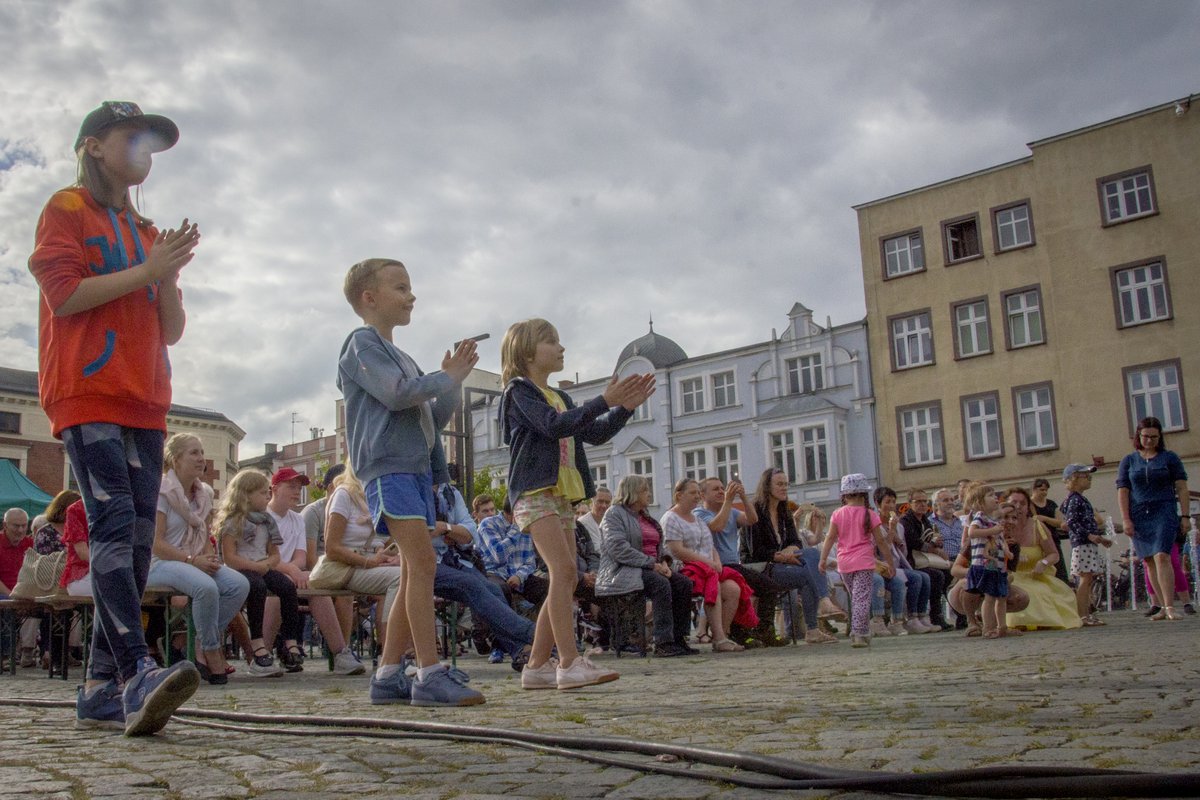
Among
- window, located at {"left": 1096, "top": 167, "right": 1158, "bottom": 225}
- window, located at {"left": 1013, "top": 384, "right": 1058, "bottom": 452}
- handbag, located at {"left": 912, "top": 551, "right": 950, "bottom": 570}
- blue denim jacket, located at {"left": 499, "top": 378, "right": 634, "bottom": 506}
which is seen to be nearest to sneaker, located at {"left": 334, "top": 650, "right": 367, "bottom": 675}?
blue denim jacket, located at {"left": 499, "top": 378, "right": 634, "bottom": 506}

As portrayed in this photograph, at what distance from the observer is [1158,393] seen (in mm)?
34250

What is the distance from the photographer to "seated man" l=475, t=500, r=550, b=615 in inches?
438

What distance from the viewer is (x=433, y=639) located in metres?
5.04

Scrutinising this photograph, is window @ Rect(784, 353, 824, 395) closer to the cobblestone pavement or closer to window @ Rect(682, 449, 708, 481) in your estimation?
window @ Rect(682, 449, 708, 481)

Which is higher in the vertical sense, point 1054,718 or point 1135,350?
point 1135,350

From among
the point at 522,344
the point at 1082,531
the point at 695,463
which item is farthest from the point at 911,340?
the point at 522,344

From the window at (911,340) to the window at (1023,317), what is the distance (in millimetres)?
2701

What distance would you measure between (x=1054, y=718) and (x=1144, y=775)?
63.2 inches

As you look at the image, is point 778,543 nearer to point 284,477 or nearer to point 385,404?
point 284,477

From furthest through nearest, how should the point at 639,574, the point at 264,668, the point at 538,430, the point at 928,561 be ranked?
the point at 928,561 < the point at 639,574 < the point at 264,668 < the point at 538,430

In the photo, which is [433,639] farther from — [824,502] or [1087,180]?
[824,502]

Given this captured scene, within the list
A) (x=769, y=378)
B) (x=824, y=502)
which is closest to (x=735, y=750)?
(x=824, y=502)

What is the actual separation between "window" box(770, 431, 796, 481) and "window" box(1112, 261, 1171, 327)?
1380 centimetres

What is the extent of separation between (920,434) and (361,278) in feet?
118
